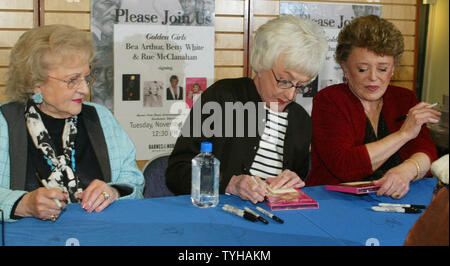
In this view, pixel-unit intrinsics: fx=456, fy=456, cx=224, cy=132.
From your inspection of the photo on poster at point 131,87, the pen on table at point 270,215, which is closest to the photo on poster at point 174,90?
the photo on poster at point 131,87

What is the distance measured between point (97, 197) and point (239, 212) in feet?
1.90

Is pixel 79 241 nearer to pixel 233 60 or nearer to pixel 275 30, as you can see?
pixel 275 30

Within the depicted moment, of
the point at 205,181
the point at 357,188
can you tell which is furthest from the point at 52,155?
the point at 357,188

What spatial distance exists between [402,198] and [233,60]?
211cm

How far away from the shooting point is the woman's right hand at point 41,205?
1.67 meters

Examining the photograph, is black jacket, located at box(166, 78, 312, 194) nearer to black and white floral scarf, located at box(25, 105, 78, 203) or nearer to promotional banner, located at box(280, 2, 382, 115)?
black and white floral scarf, located at box(25, 105, 78, 203)

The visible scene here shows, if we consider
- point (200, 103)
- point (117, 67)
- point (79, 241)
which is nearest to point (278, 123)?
point (200, 103)

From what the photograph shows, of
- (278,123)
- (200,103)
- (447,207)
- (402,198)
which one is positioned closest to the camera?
(447,207)

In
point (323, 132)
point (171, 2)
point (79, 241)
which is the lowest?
point (79, 241)

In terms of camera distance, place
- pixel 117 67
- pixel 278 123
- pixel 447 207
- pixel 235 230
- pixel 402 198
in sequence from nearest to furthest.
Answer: pixel 447 207 < pixel 235 230 < pixel 402 198 < pixel 278 123 < pixel 117 67

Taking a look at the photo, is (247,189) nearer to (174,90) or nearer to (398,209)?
(398,209)

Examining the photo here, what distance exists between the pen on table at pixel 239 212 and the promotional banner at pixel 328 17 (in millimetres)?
2402

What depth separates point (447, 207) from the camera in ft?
2.32

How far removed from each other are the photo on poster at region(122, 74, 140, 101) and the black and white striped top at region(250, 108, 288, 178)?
5.21ft
